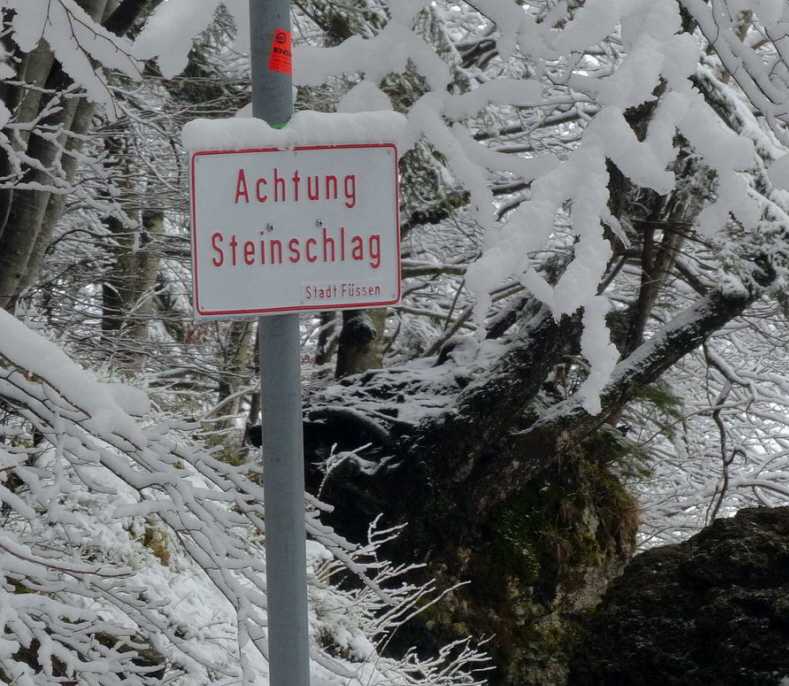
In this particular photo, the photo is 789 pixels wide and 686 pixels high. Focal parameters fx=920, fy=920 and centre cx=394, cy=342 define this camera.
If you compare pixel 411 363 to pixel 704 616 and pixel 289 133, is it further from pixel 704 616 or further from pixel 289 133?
pixel 289 133

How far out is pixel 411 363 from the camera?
24.6 feet

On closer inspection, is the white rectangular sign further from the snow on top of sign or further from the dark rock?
the dark rock

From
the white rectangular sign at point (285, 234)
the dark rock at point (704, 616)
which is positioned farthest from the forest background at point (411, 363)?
the dark rock at point (704, 616)

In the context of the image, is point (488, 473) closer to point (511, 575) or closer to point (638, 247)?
point (511, 575)

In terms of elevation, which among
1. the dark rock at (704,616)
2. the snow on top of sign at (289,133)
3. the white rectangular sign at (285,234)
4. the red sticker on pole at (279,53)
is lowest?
the dark rock at (704,616)

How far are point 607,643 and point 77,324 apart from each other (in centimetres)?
Result: 417

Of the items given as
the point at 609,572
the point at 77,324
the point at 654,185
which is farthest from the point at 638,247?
the point at 654,185

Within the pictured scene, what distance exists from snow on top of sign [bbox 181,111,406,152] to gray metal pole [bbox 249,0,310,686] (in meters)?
0.08

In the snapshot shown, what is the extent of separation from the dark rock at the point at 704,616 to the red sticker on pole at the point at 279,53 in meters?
4.16

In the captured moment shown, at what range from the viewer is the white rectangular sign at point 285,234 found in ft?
5.53

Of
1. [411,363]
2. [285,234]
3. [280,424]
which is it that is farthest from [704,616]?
[285,234]

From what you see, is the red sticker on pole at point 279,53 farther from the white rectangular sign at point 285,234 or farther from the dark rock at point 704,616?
the dark rock at point 704,616

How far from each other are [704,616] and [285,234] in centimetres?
425

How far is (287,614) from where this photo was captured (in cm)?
181
